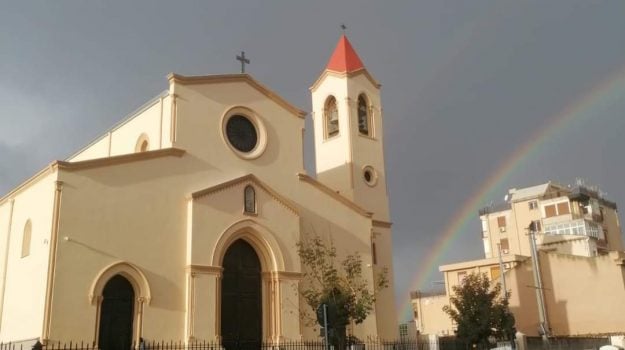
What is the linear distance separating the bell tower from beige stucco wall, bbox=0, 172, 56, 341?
48.4ft

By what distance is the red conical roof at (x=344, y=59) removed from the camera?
1350 inches

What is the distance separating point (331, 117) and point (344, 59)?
324cm

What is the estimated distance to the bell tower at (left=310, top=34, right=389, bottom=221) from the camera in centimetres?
3272

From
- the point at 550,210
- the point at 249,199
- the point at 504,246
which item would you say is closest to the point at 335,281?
the point at 249,199

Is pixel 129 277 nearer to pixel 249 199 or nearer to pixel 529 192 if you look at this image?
pixel 249 199

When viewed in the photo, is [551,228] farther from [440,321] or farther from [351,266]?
[351,266]

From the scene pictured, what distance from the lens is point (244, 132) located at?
27.8 metres

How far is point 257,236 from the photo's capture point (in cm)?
2597

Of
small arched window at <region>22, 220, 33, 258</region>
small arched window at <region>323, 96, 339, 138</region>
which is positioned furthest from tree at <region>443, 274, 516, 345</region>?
small arched window at <region>22, 220, 33, 258</region>

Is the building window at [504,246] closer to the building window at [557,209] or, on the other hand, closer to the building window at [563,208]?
the building window at [557,209]

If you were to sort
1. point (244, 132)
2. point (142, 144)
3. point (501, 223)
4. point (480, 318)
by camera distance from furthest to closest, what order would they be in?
1. point (501, 223)
2. point (480, 318)
3. point (142, 144)
4. point (244, 132)

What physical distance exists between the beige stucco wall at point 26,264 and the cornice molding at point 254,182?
5330 mm

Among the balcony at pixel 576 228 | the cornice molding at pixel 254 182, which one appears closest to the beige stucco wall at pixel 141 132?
the cornice molding at pixel 254 182

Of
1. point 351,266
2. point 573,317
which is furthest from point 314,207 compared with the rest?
point 573,317
